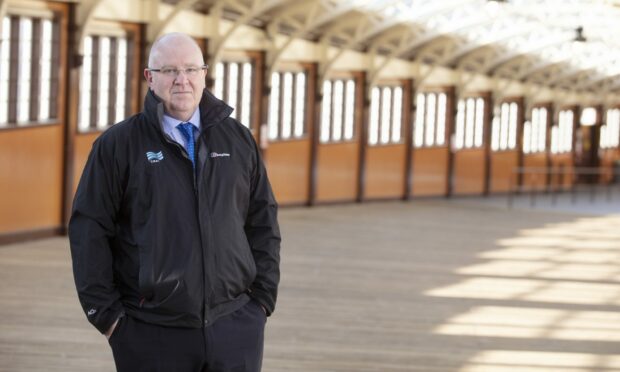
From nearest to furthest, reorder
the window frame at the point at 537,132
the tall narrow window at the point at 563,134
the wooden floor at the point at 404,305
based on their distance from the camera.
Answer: the wooden floor at the point at 404,305
the window frame at the point at 537,132
the tall narrow window at the point at 563,134

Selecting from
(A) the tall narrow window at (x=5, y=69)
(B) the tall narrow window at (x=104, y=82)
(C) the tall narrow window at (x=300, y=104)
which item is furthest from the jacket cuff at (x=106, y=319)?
(C) the tall narrow window at (x=300, y=104)

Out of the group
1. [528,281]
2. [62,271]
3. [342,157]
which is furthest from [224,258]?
[342,157]

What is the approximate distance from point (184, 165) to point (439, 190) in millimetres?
26029

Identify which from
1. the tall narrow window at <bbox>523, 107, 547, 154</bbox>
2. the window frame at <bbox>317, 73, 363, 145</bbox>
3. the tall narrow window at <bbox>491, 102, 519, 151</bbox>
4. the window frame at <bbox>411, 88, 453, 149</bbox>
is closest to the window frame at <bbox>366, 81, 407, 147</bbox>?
the window frame at <bbox>411, 88, 453, 149</bbox>

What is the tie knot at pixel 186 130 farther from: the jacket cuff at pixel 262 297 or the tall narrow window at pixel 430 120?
the tall narrow window at pixel 430 120

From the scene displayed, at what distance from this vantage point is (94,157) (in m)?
3.62

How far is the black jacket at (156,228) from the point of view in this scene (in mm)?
3553

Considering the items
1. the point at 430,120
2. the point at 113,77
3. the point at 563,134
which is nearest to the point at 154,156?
the point at 113,77

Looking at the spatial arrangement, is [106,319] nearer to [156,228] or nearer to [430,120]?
[156,228]

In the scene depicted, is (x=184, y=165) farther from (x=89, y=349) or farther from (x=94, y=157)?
(x=89, y=349)

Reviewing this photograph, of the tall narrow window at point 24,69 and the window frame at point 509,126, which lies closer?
the tall narrow window at point 24,69

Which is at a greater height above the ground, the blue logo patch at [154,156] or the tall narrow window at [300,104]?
the tall narrow window at [300,104]

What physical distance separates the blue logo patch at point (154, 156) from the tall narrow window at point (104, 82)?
11.9m

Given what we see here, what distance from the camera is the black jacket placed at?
140 inches
